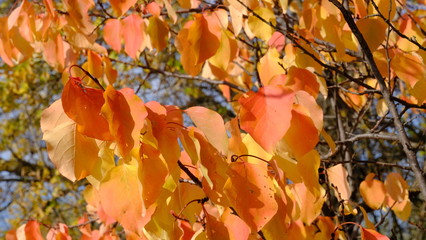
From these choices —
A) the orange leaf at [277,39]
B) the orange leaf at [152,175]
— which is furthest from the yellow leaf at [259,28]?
the orange leaf at [152,175]

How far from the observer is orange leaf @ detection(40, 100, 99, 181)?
773mm

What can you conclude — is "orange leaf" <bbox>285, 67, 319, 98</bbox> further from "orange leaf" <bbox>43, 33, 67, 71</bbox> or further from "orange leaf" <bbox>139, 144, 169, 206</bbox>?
"orange leaf" <bbox>43, 33, 67, 71</bbox>

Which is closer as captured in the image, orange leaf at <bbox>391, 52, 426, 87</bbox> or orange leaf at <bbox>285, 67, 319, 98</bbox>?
orange leaf at <bbox>285, 67, 319, 98</bbox>

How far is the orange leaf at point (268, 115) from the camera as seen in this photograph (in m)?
0.75

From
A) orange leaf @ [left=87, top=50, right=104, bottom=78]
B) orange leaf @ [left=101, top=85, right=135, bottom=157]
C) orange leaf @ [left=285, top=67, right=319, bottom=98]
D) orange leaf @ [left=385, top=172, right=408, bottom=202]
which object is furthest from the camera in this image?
orange leaf @ [left=87, top=50, right=104, bottom=78]

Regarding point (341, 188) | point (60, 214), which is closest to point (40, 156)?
point (60, 214)

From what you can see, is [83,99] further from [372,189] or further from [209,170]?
[372,189]

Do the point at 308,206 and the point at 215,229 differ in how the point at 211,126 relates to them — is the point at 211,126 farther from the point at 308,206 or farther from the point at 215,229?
the point at 308,206

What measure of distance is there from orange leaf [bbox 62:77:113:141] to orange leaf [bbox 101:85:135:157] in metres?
0.04

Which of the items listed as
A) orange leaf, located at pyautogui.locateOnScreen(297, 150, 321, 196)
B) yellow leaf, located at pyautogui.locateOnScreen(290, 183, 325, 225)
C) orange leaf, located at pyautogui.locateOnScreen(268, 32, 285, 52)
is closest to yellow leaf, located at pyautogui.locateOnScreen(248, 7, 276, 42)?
orange leaf, located at pyautogui.locateOnScreen(268, 32, 285, 52)

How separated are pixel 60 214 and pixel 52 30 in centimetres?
321

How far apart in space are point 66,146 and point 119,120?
0.36ft

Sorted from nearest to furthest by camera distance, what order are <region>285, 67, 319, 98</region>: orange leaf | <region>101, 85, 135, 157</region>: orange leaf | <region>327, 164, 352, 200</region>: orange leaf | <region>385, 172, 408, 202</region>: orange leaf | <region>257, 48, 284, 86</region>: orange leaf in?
<region>101, 85, 135, 157</region>: orange leaf
<region>285, 67, 319, 98</region>: orange leaf
<region>327, 164, 352, 200</region>: orange leaf
<region>257, 48, 284, 86</region>: orange leaf
<region>385, 172, 408, 202</region>: orange leaf

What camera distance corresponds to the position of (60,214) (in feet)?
14.9
